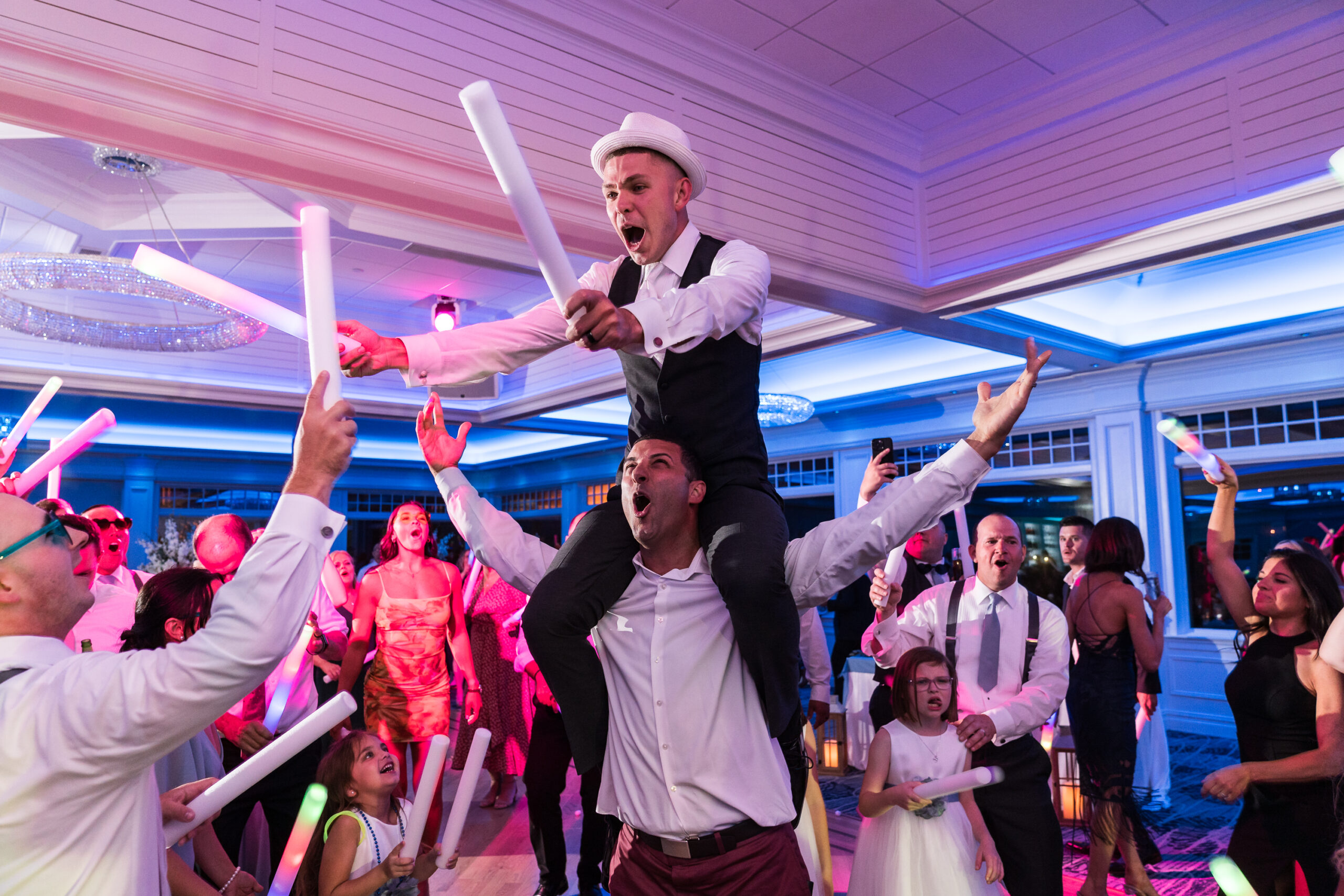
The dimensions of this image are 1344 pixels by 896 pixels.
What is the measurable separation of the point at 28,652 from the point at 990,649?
3.04m

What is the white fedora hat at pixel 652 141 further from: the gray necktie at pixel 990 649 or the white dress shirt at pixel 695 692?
the gray necktie at pixel 990 649

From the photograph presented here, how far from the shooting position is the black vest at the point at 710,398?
185cm

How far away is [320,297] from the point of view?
1.14 meters

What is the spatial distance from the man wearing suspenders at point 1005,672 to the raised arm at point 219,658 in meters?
2.30

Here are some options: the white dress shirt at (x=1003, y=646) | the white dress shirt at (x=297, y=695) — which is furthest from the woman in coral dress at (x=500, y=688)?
Answer: the white dress shirt at (x=1003, y=646)

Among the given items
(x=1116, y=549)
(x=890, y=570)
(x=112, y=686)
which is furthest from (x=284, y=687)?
(x=1116, y=549)

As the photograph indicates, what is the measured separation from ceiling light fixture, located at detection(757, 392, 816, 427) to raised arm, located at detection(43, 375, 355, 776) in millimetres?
6353

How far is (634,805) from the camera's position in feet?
5.95

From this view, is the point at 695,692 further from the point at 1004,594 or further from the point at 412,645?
the point at 412,645

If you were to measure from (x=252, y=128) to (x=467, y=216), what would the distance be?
0.96 m

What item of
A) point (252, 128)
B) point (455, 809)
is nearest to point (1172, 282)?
point (252, 128)

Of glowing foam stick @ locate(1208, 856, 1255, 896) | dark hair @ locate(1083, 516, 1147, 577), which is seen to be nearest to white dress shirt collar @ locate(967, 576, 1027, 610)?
dark hair @ locate(1083, 516, 1147, 577)

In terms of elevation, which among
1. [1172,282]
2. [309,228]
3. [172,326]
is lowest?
[309,228]

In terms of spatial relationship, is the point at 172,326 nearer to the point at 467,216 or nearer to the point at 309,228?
the point at 467,216
